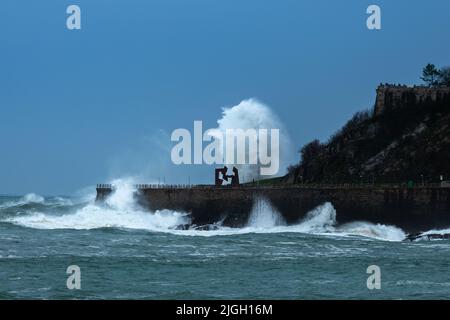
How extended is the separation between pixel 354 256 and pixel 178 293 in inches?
629

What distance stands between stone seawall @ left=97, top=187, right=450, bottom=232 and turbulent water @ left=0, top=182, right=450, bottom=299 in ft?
2.44

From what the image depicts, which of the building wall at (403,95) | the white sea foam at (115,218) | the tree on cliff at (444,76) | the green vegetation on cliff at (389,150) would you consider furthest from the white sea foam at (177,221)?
the tree on cliff at (444,76)

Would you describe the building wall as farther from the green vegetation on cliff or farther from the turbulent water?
the turbulent water

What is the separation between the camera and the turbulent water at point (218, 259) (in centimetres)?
3706

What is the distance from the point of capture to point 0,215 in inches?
3492

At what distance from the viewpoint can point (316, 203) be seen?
73.7 metres

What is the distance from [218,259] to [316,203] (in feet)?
85.5

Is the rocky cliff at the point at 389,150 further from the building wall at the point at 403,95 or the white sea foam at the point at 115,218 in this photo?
the white sea foam at the point at 115,218

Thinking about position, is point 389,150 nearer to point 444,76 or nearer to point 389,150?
point 389,150

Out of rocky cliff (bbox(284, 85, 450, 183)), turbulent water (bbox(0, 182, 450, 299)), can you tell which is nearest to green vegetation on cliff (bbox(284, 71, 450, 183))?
rocky cliff (bbox(284, 85, 450, 183))

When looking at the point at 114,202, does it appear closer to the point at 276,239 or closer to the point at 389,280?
the point at 276,239

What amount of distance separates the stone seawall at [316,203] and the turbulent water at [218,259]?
744 mm

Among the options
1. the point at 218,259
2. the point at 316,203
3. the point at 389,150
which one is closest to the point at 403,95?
the point at 389,150
